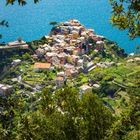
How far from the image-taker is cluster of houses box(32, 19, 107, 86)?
52062mm

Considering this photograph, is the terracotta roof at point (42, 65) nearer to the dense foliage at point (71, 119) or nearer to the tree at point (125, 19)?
the dense foliage at point (71, 119)

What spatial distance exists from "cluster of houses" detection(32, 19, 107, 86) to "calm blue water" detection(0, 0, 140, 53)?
10051 millimetres

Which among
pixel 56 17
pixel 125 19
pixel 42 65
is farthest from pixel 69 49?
pixel 125 19

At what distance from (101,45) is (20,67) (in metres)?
13.8

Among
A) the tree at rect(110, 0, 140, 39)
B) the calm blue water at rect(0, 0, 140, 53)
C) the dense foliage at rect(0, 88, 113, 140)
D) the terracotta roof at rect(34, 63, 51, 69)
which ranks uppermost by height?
the calm blue water at rect(0, 0, 140, 53)

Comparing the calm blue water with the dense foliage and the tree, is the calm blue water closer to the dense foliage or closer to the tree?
the dense foliage

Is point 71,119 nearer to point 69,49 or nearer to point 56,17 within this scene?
point 69,49

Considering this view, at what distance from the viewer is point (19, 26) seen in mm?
84062

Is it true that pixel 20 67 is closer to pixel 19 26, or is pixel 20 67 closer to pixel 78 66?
pixel 78 66

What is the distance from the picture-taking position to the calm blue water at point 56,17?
7712 centimetres

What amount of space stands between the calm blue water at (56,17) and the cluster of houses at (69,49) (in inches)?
396

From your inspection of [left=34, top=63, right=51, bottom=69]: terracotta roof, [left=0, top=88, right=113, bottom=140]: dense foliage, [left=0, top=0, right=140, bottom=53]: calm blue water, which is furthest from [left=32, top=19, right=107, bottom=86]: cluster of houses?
[left=0, top=88, right=113, bottom=140]: dense foliage

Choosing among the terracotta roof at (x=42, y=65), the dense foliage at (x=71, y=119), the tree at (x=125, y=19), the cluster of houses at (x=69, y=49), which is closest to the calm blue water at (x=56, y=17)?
the cluster of houses at (x=69, y=49)

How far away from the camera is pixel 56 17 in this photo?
9012 cm
